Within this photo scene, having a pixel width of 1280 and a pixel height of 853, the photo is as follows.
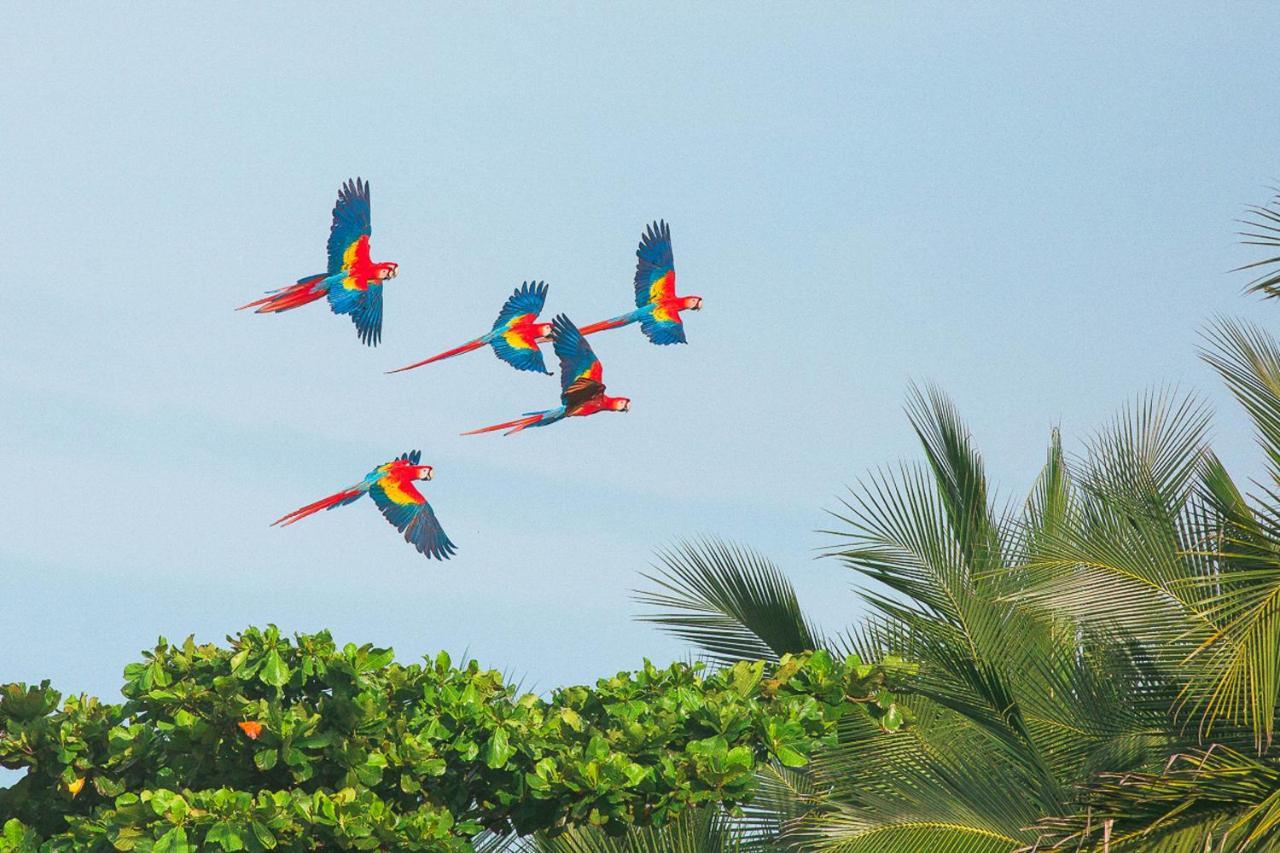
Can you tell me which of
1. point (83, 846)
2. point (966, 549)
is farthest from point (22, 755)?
point (966, 549)

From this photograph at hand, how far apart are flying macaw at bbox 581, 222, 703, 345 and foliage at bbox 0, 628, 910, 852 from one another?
289 cm

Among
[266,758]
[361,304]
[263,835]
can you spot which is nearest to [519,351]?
[361,304]

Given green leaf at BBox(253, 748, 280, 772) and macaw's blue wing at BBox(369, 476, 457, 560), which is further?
macaw's blue wing at BBox(369, 476, 457, 560)

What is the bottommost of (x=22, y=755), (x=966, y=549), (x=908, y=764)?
(x=908, y=764)

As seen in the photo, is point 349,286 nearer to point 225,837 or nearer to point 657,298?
point 657,298

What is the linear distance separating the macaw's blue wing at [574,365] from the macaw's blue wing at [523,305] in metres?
0.21

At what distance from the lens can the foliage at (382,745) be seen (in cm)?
803

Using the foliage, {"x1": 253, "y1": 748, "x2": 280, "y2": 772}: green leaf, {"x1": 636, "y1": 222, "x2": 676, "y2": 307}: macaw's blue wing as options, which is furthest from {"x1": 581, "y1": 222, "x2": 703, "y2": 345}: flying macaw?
{"x1": 253, "y1": 748, "x2": 280, "y2": 772}: green leaf

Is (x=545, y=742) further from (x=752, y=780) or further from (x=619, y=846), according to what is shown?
(x=619, y=846)

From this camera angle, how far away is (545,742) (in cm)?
827

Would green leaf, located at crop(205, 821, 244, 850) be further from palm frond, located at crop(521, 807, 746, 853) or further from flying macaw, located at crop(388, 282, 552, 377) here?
flying macaw, located at crop(388, 282, 552, 377)

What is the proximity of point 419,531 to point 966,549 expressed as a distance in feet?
11.5

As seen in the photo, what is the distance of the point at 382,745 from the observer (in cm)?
828

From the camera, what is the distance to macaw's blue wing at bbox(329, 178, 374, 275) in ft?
33.2
